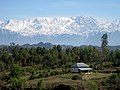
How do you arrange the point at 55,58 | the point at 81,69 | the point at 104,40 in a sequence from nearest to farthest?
the point at 81,69
the point at 55,58
the point at 104,40

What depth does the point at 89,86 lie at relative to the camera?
8319cm

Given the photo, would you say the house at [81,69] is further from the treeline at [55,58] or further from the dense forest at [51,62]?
the treeline at [55,58]

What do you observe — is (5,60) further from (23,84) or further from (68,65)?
(23,84)

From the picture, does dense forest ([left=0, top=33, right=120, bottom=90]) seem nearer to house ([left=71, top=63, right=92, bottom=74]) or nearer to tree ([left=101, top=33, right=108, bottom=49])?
tree ([left=101, top=33, right=108, bottom=49])

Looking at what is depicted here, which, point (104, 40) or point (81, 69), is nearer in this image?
point (81, 69)

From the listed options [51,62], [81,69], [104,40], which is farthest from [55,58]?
[81,69]

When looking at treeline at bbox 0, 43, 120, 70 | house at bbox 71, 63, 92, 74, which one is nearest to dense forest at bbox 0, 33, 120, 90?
treeline at bbox 0, 43, 120, 70

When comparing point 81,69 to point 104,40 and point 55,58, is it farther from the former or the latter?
point 104,40

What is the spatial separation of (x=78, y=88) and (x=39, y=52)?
7611 centimetres

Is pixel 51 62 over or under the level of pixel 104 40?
under

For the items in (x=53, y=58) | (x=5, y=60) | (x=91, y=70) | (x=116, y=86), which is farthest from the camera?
(x=5, y=60)

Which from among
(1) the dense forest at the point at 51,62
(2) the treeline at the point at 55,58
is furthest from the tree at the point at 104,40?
(2) the treeline at the point at 55,58

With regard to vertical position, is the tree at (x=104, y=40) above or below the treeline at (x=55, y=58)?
above

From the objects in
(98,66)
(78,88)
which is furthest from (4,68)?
(78,88)
